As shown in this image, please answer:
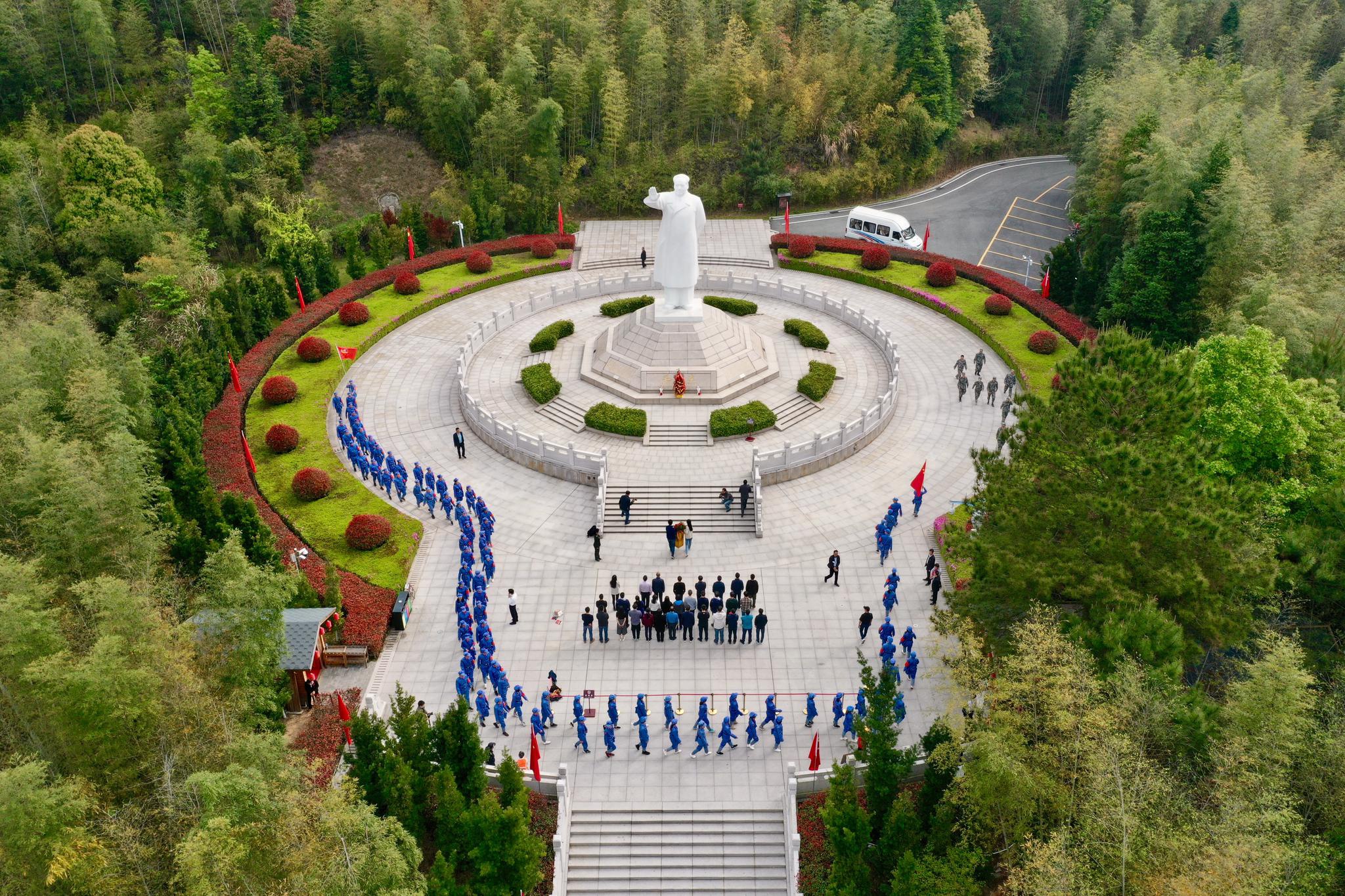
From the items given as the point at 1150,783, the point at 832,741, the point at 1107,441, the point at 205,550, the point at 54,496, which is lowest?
the point at 832,741

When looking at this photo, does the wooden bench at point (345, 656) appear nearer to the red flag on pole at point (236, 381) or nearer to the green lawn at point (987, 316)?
the red flag on pole at point (236, 381)

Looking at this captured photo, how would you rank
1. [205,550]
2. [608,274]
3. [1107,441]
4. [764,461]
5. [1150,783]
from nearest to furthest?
[1150,783]
[1107,441]
[205,550]
[764,461]
[608,274]

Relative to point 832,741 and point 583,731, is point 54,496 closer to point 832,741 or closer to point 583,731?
point 583,731

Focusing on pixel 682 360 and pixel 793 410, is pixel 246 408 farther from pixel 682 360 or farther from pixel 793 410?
pixel 793 410

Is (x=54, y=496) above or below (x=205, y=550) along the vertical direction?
above

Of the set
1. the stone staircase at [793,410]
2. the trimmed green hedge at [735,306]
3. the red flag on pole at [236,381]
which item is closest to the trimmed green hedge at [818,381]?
the stone staircase at [793,410]

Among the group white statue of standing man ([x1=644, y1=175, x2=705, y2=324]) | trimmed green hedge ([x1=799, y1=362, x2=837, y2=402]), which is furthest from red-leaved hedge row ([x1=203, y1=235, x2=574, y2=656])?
trimmed green hedge ([x1=799, y1=362, x2=837, y2=402])

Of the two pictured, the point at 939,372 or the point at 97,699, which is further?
the point at 939,372

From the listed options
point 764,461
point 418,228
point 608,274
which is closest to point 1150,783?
point 764,461
